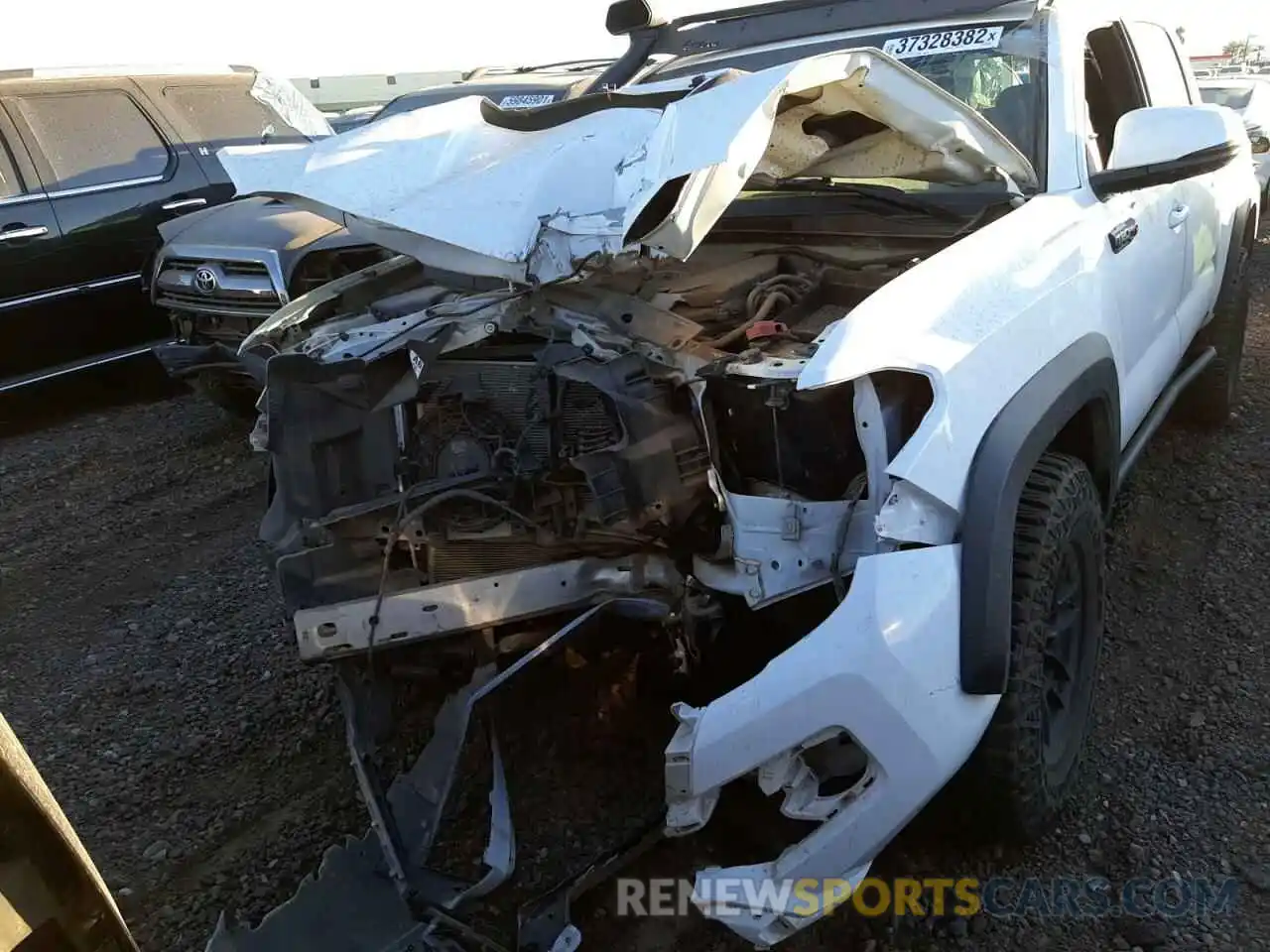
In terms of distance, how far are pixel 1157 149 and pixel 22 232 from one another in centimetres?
593

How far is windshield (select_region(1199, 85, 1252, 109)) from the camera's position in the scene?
10023 millimetres

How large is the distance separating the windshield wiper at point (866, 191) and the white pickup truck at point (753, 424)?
0.04 feet

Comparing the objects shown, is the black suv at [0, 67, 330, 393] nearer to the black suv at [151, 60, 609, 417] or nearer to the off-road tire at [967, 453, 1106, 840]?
the black suv at [151, 60, 609, 417]

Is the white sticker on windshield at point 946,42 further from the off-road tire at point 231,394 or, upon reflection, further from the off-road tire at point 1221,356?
the off-road tire at point 231,394

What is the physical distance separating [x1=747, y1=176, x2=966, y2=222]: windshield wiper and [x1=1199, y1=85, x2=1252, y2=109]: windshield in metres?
8.97

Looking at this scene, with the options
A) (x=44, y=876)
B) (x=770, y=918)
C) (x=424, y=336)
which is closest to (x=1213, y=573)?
(x=770, y=918)

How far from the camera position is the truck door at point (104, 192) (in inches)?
238

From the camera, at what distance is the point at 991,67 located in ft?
9.91

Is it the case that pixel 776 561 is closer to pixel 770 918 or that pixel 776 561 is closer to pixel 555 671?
pixel 770 918

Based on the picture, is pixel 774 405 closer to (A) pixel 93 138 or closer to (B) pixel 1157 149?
(B) pixel 1157 149

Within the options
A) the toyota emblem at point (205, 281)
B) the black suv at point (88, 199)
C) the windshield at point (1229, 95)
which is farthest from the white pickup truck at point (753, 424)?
the windshield at point (1229, 95)

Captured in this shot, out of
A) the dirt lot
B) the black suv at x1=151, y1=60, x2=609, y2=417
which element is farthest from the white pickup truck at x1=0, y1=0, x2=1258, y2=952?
the black suv at x1=151, y1=60, x2=609, y2=417

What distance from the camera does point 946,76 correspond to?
121 inches

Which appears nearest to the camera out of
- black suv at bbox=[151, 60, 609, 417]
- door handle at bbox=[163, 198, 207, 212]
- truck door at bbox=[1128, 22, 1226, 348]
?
truck door at bbox=[1128, 22, 1226, 348]
